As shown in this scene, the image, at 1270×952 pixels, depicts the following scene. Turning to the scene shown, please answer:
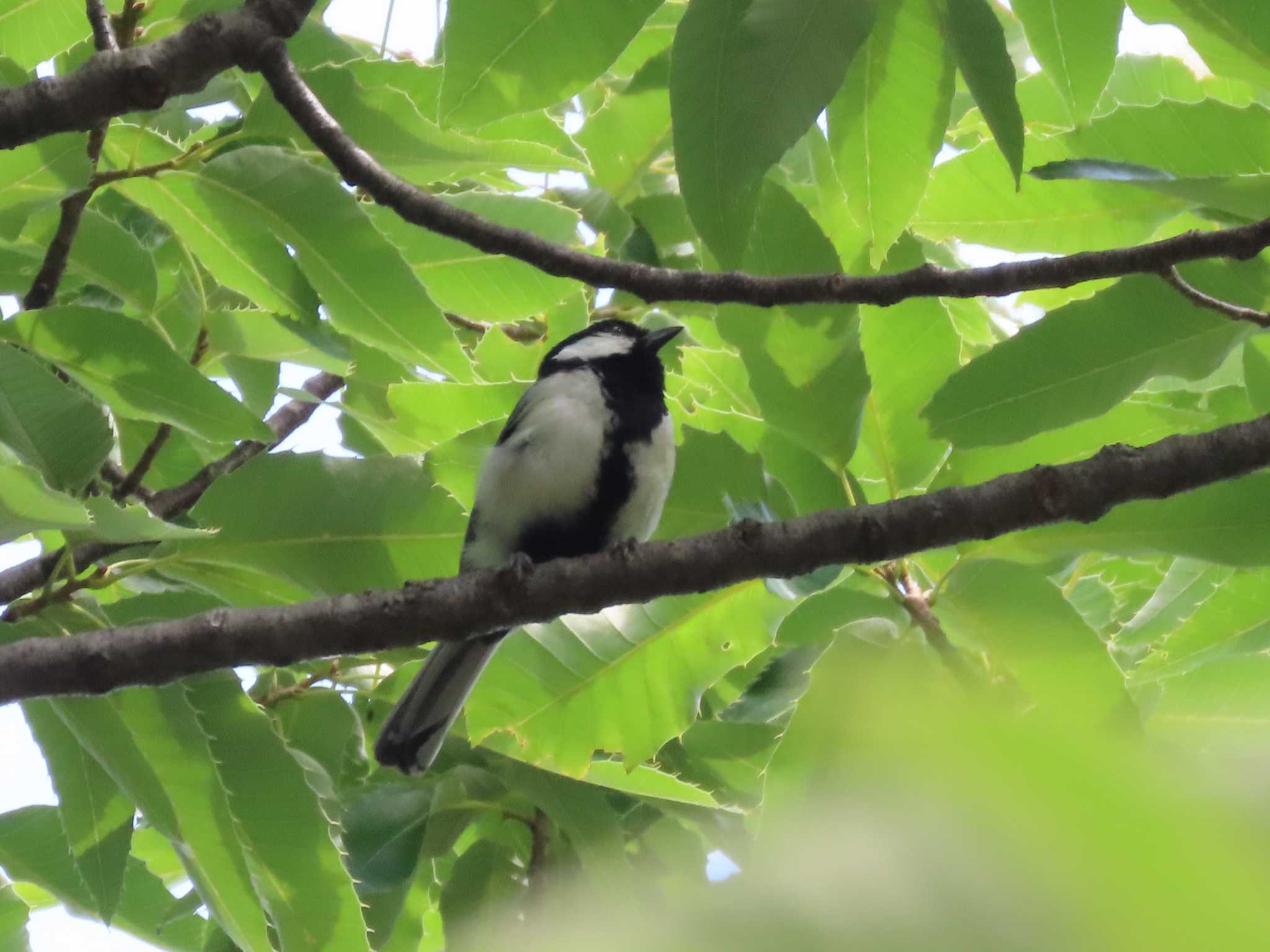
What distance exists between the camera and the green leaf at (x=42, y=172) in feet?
7.33

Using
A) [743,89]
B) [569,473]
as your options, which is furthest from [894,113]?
[569,473]

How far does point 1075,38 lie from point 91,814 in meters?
2.17

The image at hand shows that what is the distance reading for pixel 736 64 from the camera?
5.92ft

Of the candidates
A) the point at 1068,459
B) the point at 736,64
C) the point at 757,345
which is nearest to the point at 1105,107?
the point at 1068,459

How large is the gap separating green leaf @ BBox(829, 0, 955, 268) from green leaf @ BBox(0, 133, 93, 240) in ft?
4.34

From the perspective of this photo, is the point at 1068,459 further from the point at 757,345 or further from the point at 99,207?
the point at 99,207

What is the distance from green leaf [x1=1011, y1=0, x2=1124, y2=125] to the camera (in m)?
1.92

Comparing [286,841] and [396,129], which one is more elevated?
[396,129]

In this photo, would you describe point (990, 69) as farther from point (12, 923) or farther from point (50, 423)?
point (12, 923)

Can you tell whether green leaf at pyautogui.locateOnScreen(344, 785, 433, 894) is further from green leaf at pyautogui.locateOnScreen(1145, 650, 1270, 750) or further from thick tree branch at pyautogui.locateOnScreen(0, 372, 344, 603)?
green leaf at pyautogui.locateOnScreen(1145, 650, 1270, 750)

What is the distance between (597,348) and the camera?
12.3 ft

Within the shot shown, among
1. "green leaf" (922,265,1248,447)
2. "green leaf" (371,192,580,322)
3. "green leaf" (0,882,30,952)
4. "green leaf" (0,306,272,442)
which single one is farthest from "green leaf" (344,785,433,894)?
"green leaf" (922,265,1248,447)

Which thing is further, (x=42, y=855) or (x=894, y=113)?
(x=42, y=855)

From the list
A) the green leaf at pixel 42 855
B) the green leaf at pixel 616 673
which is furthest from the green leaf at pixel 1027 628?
the green leaf at pixel 42 855
